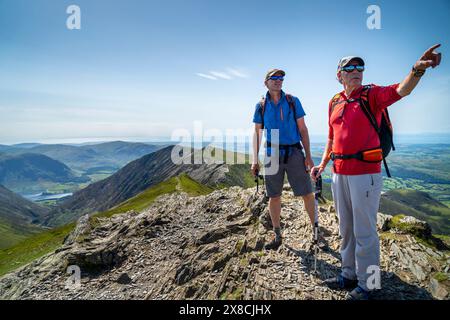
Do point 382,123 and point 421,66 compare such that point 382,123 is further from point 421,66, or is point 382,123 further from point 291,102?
point 291,102

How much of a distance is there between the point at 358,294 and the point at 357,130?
4.40 meters

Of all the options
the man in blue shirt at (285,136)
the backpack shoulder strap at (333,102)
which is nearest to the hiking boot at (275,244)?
the man in blue shirt at (285,136)

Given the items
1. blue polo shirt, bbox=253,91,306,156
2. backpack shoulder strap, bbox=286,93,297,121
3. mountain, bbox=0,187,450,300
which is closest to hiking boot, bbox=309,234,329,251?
mountain, bbox=0,187,450,300

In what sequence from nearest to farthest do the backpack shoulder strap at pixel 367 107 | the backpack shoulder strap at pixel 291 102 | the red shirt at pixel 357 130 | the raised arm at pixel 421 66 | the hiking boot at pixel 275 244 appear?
the raised arm at pixel 421 66 → the red shirt at pixel 357 130 → the backpack shoulder strap at pixel 367 107 → the backpack shoulder strap at pixel 291 102 → the hiking boot at pixel 275 244

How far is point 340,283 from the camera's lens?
7.46m

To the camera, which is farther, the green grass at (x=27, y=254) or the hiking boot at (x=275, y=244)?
the green grass at (x=27, y=254)

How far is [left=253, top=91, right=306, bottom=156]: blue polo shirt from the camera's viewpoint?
30.0ft

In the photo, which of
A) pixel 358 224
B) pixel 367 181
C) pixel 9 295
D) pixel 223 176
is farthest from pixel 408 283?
pixel 223 176

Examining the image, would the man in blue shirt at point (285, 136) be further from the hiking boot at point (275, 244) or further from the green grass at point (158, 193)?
the green grass at point (158, 193)

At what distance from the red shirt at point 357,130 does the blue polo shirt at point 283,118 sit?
210 centimetres

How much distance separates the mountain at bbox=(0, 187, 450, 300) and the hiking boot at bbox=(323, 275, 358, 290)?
0.57 ft

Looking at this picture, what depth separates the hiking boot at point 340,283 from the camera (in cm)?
739

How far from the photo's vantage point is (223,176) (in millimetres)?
123062

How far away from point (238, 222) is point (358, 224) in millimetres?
8480
